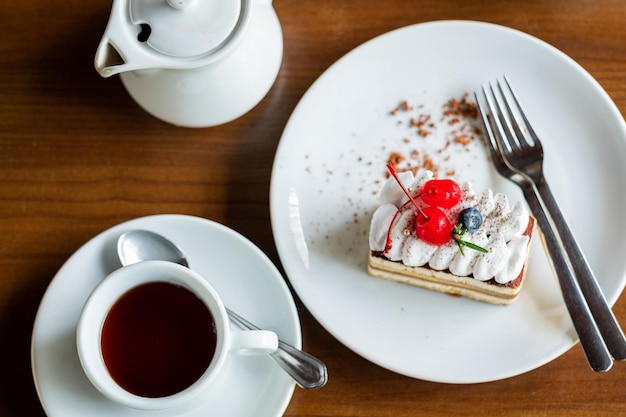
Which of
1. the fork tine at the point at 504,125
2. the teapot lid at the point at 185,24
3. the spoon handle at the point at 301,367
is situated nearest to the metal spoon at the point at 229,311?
the spoon handle at the point at 301,367

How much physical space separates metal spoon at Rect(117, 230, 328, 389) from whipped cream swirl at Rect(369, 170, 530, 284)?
0.83ft

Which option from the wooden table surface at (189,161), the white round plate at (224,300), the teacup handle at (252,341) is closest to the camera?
the teacup handle at (252,341)

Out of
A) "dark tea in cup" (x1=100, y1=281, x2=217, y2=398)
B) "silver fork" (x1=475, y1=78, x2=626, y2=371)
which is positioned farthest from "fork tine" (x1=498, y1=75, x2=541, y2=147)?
"dark tea in cup" (x1=100, y1=281, x2=217, y2=398)

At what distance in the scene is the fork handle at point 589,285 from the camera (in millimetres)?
1451

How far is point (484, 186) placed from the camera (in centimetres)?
161

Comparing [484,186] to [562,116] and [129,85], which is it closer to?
[562,116]

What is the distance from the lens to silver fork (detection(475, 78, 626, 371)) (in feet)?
4.77

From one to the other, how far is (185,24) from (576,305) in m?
0.90

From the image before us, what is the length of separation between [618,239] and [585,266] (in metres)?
0.10

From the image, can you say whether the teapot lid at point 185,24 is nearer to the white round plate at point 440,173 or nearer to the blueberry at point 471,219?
the white round plate at point 440,173

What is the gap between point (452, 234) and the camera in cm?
145

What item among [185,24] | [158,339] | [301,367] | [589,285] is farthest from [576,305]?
[185,24]

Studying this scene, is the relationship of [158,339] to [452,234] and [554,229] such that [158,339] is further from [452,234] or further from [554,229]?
[554,229]

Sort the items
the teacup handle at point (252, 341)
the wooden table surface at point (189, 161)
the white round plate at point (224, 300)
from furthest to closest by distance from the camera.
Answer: the wooden table surface at point (189, 161), the white round plate at point (224, 300), the teacup handle at point (252, 341)
